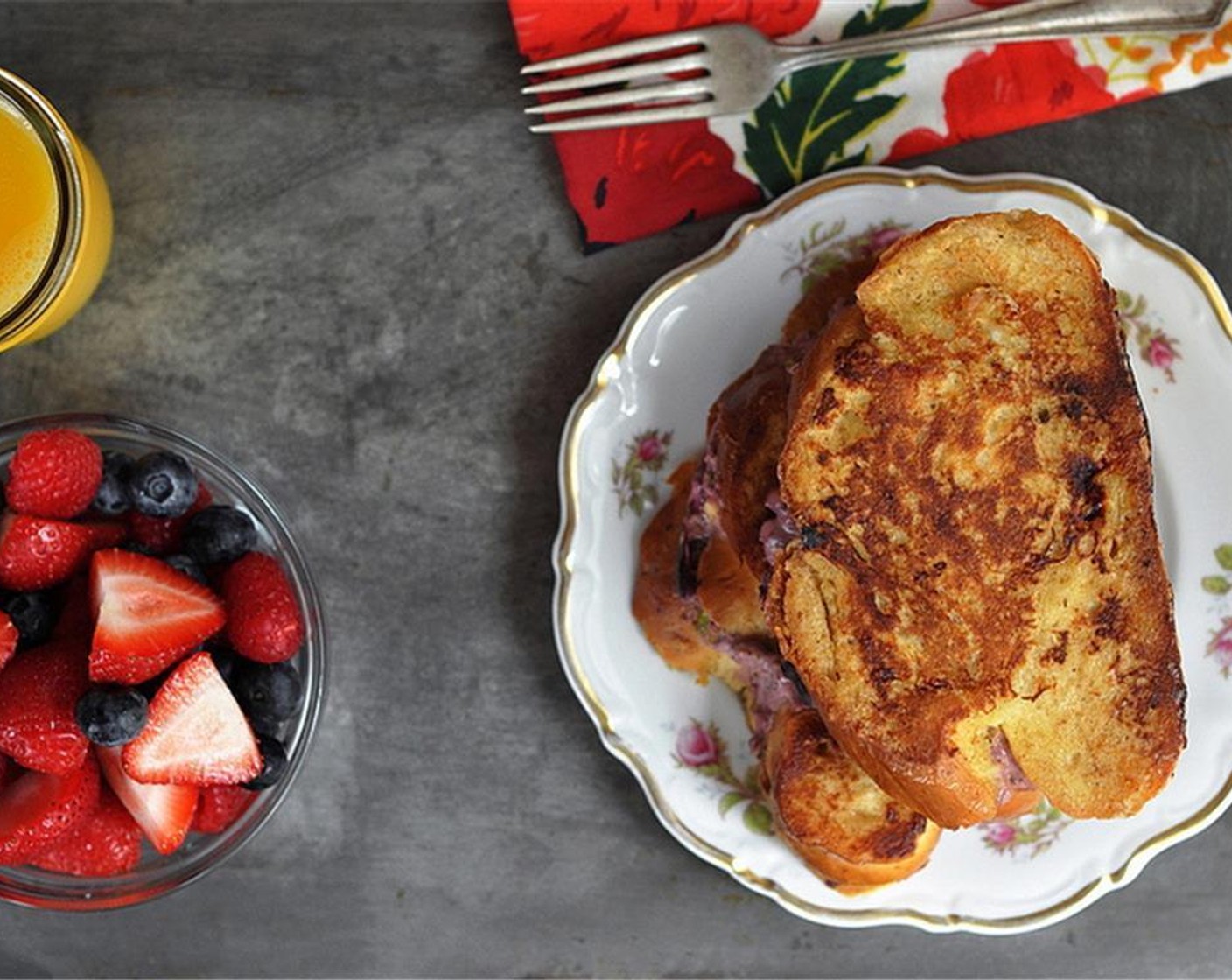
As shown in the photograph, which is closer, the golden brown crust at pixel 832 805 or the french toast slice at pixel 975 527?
the french toast slice at pixel 975 527

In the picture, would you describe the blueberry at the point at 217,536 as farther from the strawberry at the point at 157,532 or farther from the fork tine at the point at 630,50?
the fork tine at the point at 630,50

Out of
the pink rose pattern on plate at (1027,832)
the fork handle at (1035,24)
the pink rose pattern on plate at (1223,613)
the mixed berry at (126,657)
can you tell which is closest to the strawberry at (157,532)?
the mixed berry at (126,657)

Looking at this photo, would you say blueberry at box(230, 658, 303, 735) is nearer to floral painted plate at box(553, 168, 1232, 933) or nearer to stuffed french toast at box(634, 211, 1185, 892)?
floral painted plate at box(553, 168, 1232, 933)

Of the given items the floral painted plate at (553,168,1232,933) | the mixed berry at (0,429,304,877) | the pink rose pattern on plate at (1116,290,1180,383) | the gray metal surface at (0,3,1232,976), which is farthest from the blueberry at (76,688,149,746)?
the pink rose pattern on plate at (1116,290,1180,383)

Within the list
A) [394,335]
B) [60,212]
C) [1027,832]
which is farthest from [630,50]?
[1027,832]

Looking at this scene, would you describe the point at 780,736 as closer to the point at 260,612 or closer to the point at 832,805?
the point at 832,805

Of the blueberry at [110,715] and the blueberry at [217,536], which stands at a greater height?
the blueberry at [217,536]
